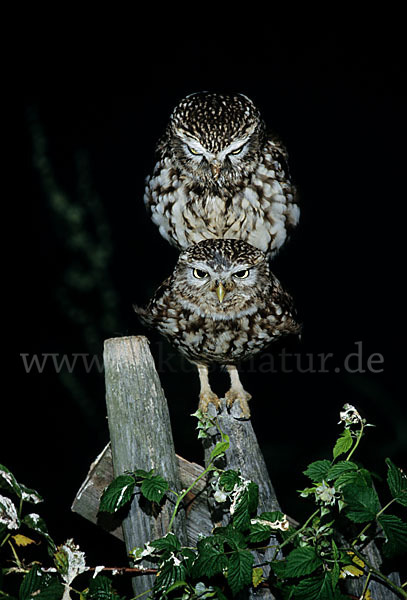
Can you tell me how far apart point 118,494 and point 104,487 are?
189 mm

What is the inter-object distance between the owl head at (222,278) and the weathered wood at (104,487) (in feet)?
1.36

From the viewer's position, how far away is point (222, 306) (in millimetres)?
1819

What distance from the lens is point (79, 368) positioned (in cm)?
281

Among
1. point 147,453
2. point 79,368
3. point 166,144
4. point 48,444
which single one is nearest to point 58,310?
point 79,368

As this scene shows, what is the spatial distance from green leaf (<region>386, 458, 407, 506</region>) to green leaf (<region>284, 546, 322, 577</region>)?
18 cm

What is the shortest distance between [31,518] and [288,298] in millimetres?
941

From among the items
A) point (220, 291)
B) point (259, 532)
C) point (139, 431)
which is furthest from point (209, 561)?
point (220, 291)

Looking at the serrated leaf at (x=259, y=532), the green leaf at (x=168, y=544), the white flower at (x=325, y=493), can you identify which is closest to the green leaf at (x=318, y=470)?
the white flower at (x=325, y=493)

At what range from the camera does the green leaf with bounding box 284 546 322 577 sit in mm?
1286

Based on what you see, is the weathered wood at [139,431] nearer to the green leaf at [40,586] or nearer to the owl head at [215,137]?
the green leaf at [40,586]

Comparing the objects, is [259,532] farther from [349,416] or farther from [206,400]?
[206,400]

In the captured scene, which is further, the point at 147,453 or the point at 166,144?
the point at 166,144

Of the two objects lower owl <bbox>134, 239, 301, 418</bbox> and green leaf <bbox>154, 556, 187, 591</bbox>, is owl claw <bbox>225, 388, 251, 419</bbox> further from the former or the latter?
green leaf <bbox>154, 556, 187, 591</bbox>

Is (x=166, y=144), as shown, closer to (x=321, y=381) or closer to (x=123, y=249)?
(x=123, y=249)
